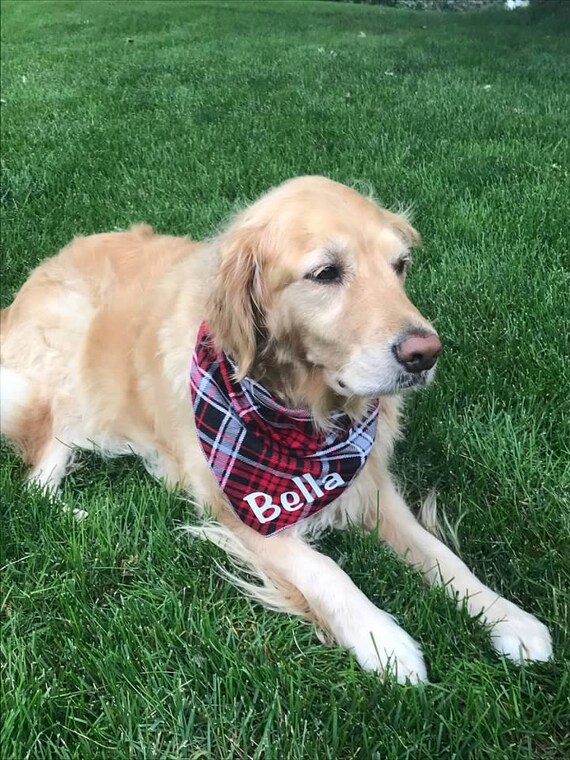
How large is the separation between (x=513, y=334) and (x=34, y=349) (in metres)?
2.17

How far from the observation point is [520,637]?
1.83 meters

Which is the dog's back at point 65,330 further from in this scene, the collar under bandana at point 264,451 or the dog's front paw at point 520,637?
the dog's front paw at point 520,637

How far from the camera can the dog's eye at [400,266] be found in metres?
2.17

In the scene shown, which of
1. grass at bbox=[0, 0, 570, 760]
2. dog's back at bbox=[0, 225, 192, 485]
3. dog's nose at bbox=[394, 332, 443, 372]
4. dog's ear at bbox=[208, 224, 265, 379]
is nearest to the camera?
grass at bbox=[0, 0, 570, 760]

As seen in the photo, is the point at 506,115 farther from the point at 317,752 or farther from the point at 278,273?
the point at 317,752

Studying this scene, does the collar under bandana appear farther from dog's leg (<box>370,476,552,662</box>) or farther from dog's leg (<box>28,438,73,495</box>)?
dog's leg (<box>28,438,73,495</box>)

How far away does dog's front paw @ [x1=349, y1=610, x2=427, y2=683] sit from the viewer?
5.72 feet

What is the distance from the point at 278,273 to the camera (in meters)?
2.10

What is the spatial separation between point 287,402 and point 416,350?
0.56m

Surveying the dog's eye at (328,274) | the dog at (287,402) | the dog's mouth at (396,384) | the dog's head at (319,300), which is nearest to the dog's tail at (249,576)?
the dog at (287,402)

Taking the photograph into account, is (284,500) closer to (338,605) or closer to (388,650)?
(338,605)

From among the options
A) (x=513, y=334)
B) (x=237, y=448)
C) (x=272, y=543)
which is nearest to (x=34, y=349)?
(x=237, y=448)

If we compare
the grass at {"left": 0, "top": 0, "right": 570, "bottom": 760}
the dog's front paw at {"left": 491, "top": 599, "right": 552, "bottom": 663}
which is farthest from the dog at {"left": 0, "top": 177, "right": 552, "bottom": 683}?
the grass at {"left": 0, "top": 0, "right": 570, "bottom": 760}

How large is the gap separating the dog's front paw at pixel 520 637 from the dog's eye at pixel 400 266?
3.44 ft
